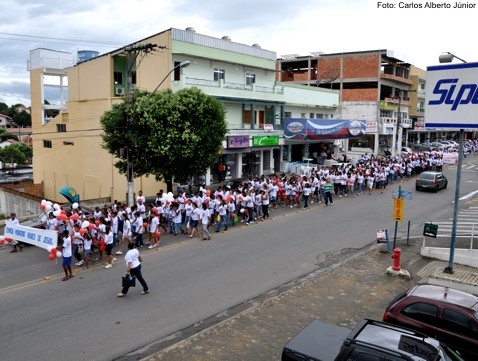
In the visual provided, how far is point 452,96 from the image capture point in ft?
42.4

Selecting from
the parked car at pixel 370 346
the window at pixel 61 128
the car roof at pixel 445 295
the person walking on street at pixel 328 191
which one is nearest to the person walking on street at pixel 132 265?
the parked car at pixel 370 346

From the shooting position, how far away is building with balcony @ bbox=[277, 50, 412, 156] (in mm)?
51906

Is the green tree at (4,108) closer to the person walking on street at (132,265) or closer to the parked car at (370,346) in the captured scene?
the person walking on street at (132,265)

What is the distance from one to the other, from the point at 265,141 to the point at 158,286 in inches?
919

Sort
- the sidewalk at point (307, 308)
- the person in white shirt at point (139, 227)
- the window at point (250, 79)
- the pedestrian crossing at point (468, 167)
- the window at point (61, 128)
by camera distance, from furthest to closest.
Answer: the pedestrian crossing at point (468, 167) → the window at point (61, 128) → the window at point (250, 79) → the person in white shirt at point (139, 227) → the sidewalk at point (307, 308)

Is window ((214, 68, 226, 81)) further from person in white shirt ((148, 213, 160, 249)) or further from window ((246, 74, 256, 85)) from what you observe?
person in white shirt ((148, 213, 160, 249))

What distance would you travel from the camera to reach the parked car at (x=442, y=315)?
7719 mm

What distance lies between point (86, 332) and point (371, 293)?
7136 millimetres

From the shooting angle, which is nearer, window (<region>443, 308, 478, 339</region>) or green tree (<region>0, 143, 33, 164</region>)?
window (<region>443, 308, 478, 339</region>)

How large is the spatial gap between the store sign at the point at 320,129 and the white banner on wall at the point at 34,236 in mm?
24717

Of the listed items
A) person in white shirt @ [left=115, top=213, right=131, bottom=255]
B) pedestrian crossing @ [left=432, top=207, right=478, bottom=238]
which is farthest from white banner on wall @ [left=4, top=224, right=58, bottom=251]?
pedestrian crossing @ [left=432, top=207, right=478, bottom=238]

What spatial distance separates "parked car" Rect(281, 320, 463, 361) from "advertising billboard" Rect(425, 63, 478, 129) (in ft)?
27.1

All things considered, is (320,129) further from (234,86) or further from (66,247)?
(66,247)

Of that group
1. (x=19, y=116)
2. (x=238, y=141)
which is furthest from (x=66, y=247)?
(x=19, y=116)
